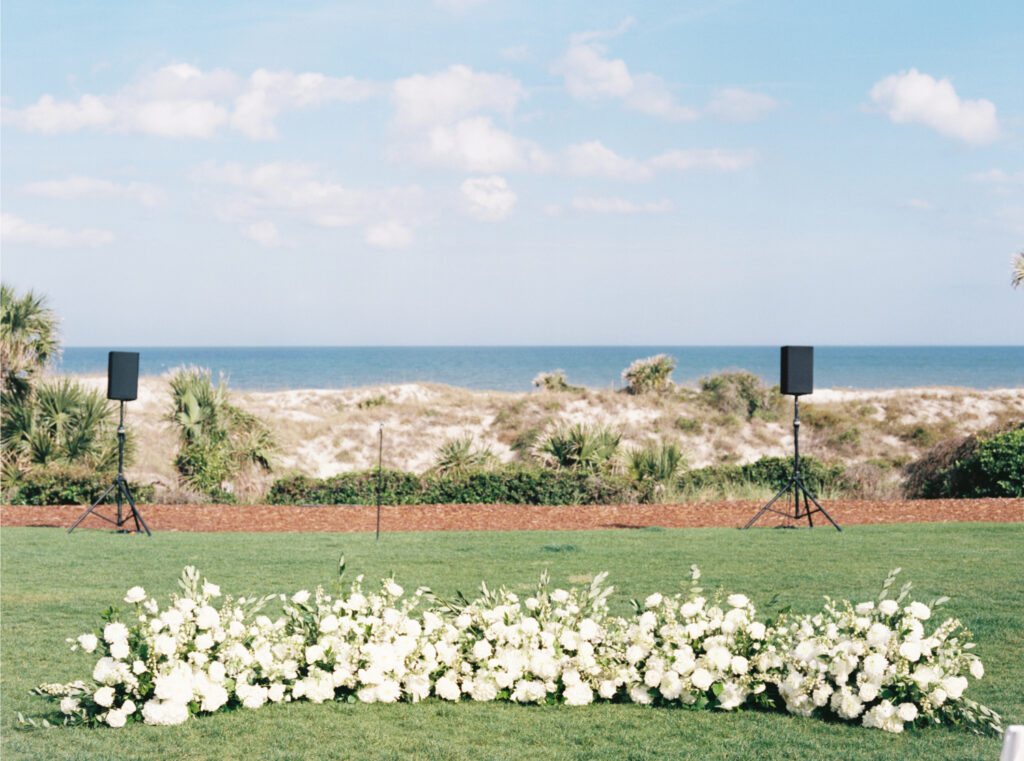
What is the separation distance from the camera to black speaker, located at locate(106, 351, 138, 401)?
9.93 m

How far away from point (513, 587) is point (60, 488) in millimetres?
8703

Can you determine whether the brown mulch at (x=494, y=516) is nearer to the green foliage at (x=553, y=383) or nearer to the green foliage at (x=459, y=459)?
the green foliage at (x=459, y=459)

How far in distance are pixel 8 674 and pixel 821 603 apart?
4984mm

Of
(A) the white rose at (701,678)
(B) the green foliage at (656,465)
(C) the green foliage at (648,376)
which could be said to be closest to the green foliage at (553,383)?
(C) the green foliage at (648,376)

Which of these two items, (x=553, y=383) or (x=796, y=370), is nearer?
(x=796, y=370)

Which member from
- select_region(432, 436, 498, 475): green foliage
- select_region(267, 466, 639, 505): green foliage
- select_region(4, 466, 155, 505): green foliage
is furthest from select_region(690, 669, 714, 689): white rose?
select_region(4, 466, 155, 505): green foliage

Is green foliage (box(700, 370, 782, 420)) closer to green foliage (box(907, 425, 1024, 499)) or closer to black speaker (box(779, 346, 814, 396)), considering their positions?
green foliage (box(907, 425, 1024, 499))

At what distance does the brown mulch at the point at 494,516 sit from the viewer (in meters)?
10.8

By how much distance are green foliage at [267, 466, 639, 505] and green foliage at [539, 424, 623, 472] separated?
5.28 ft

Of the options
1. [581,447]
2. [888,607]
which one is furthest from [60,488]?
[888,607]

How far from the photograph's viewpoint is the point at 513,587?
680 cm

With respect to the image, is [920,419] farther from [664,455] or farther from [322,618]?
[322,618]

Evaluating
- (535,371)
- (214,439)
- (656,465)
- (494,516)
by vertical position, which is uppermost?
(535,371)

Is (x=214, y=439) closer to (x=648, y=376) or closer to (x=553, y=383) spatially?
(x=648, y=376)
